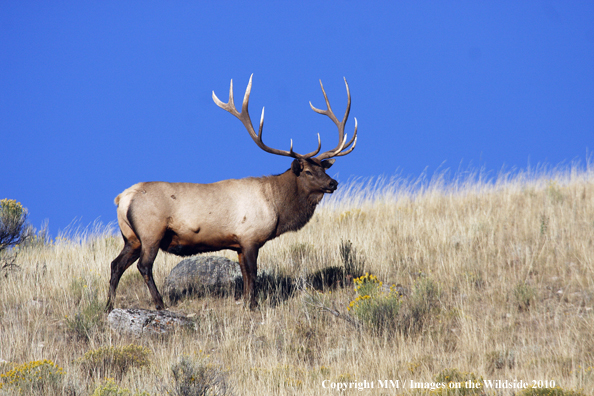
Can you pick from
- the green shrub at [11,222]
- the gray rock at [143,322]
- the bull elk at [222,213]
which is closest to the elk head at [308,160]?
the bull elk at [222,213]

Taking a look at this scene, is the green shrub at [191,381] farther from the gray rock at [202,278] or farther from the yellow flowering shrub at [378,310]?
the gray rock at [202,278]

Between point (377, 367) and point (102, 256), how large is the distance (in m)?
6.95

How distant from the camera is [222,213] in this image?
781 centimetres

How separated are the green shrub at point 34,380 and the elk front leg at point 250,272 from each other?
10.1 feet

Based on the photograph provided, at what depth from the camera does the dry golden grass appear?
5.78m

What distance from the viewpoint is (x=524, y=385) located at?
5145mm

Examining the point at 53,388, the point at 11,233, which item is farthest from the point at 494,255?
the point at 11,233

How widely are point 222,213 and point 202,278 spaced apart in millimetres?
1654

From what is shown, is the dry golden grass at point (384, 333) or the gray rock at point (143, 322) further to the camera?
the gray rock at point (143, 322)

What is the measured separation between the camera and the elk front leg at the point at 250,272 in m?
7.86

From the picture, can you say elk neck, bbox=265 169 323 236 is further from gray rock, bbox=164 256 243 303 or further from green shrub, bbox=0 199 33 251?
green shrub, bbox=0 199 33 251

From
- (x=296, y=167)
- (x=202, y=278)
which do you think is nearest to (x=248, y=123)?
(x=296, y=167)

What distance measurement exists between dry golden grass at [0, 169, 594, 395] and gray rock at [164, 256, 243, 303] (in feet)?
1.17

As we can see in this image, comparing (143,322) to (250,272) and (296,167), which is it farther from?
(296,167)
